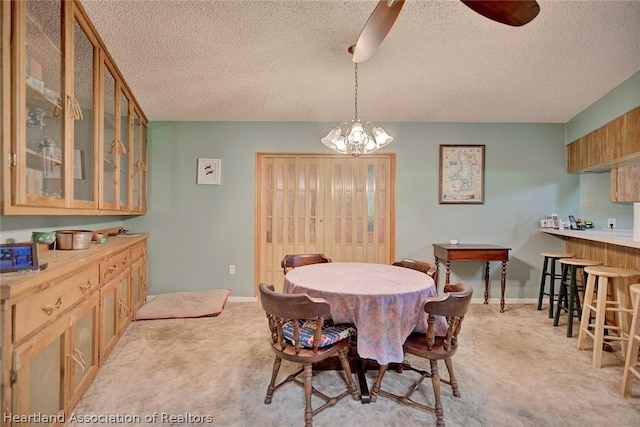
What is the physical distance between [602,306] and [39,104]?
3.85 metres

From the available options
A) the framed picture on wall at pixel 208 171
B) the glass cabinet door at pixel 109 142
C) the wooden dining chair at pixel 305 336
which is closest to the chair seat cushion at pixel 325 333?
the wooden dining chair at pixel 305 336

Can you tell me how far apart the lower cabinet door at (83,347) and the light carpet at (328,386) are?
10cm

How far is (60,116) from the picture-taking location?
1.69m

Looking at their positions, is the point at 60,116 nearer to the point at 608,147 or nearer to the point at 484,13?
the point at 484,13

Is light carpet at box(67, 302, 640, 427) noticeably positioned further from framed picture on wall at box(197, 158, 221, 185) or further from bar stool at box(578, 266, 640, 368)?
framed picture on wall at box(197, 158, 221, 185)

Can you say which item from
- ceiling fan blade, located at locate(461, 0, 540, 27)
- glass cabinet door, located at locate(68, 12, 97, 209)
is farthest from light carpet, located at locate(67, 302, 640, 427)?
ceiling fan blade, located at locate(461, 0, 540, 27)

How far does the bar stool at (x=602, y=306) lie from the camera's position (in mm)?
2303

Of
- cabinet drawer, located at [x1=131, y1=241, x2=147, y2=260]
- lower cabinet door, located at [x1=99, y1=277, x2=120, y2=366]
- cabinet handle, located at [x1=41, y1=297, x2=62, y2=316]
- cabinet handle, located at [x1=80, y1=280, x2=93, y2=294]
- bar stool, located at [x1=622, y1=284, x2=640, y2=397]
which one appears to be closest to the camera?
cabinet handle, located at [x1=41, y1=297, x2=62, y2=316]

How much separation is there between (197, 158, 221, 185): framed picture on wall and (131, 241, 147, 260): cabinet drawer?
0.99 meters

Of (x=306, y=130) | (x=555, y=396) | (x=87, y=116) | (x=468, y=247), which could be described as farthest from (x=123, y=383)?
(x=468, y=247)

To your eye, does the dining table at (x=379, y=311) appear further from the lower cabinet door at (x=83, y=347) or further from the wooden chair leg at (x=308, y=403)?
the lower cabinet door at (x=83, y=347)

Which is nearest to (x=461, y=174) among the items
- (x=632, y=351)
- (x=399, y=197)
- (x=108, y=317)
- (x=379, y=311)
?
(x=399, y=197)

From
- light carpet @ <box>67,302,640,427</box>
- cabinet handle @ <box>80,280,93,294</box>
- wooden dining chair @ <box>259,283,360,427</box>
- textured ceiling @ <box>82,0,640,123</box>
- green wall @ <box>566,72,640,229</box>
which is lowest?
light carpet @ <box>67,302,640,427</box>

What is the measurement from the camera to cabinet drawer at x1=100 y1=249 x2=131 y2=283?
217cm
